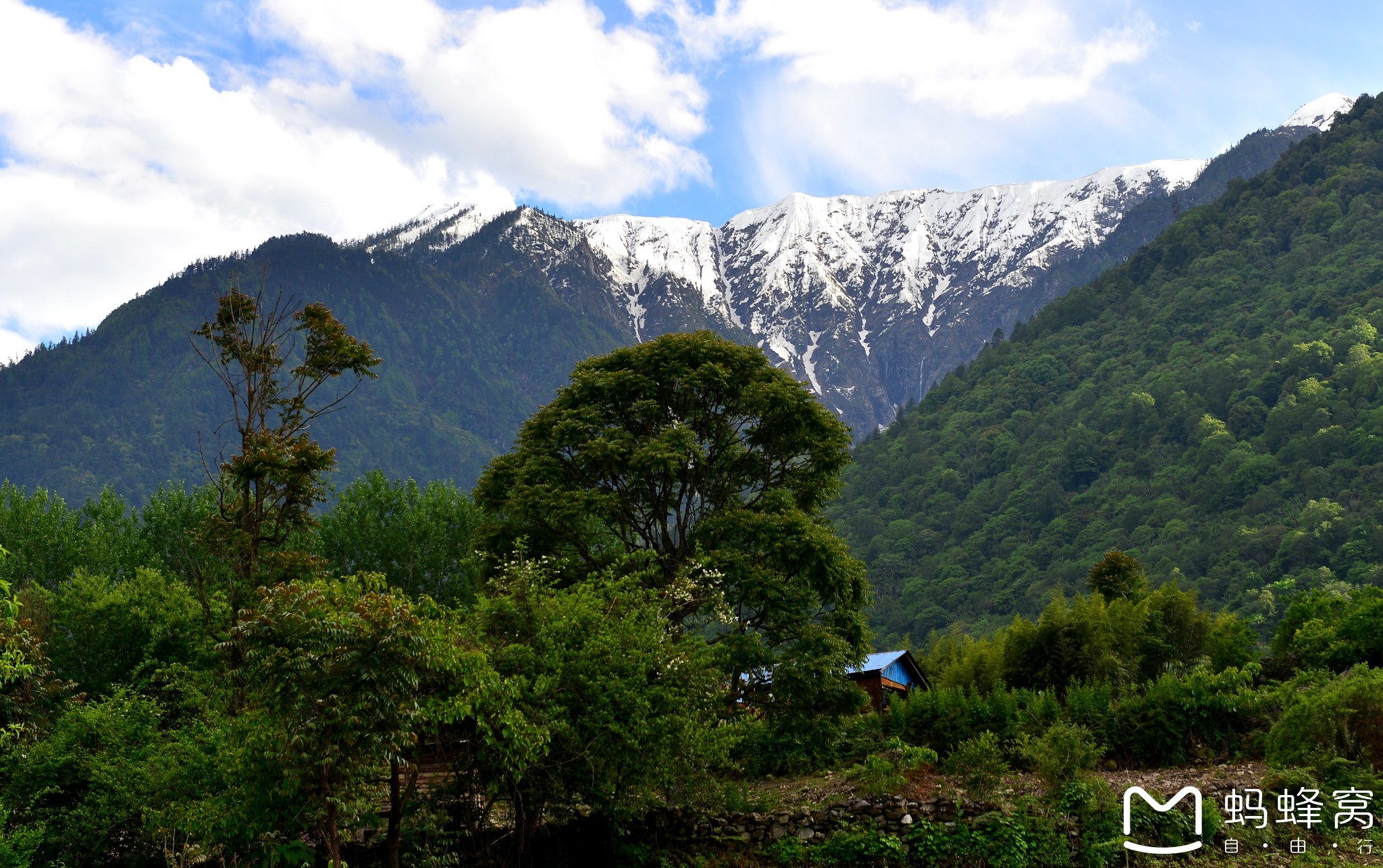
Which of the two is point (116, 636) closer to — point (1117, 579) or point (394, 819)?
point (394, 819)

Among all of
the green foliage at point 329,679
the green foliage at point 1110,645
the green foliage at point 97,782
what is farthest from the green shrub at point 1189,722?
the green foliage at point 97,782

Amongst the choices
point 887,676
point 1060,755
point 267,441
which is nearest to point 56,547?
point 267,441

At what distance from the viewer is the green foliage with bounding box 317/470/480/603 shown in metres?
35.8

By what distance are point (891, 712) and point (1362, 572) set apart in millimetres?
49618

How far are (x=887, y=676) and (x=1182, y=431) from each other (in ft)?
227

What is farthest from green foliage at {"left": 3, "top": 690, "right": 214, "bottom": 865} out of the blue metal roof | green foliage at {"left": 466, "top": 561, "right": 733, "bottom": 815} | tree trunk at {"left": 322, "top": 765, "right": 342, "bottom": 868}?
the blue metal roof

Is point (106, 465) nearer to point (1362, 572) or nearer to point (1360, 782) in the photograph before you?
point (1362, 572)

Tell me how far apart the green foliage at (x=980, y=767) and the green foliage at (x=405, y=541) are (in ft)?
68.8

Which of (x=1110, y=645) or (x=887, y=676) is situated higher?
(x=1110, y=645)

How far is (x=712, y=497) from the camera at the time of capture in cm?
2475

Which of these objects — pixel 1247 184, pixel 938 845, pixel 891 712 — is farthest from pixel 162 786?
pixel 1247 184

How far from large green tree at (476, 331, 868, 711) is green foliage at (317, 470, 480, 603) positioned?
12.0 m

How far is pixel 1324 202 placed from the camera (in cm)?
10644

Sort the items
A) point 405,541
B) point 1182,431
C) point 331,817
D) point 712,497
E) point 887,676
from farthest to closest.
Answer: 1. point 1182,431
2. point 405,541
3. point 887,676
4. point 712,497
5. point 331,817
